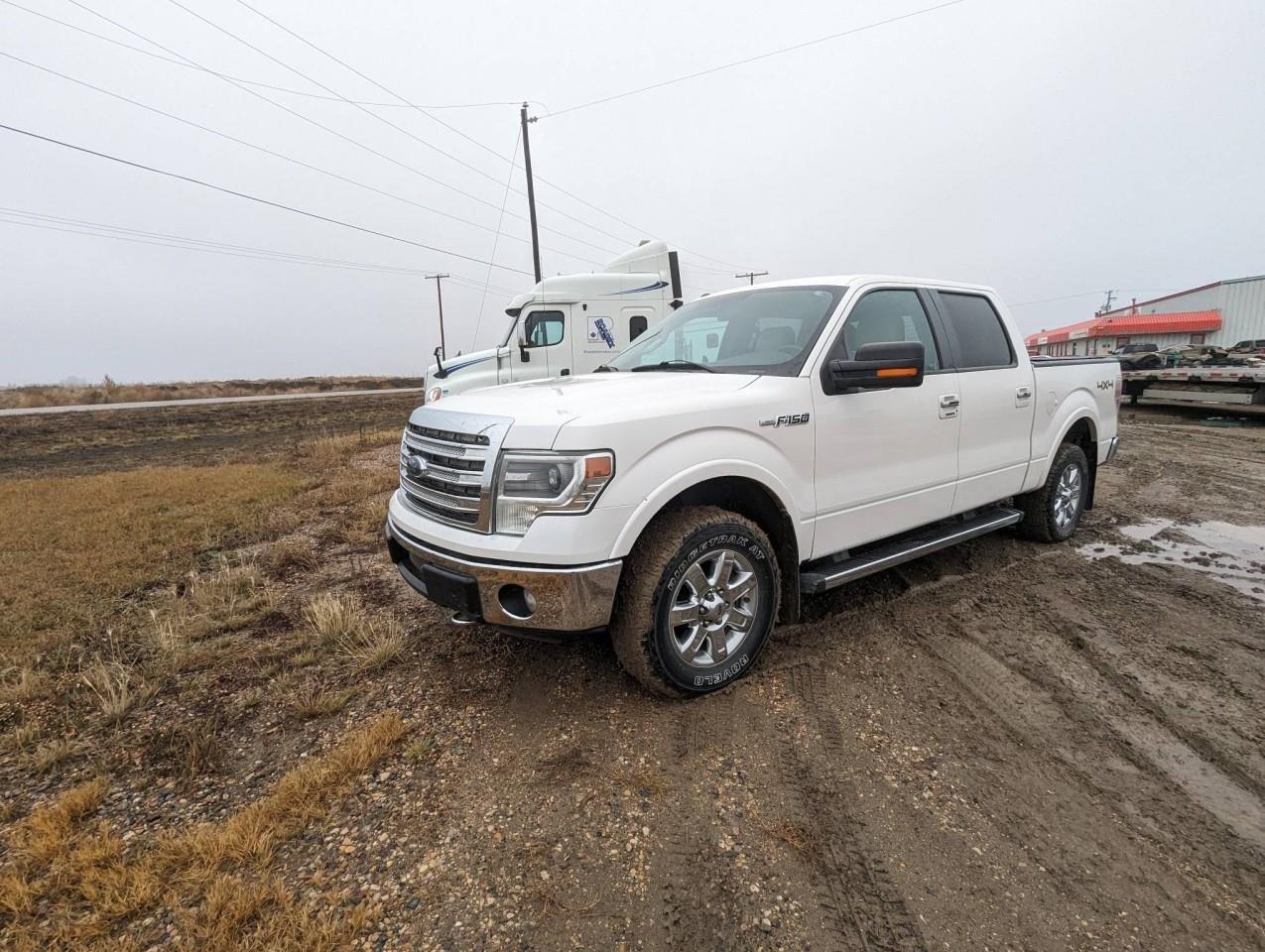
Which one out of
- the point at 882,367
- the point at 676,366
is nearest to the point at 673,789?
the point at 882,367

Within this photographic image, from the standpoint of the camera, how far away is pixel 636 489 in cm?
240

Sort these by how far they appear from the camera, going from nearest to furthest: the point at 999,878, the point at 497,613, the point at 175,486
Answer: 1. the point at 999,878
2. the point at 497,613
3. the point at 175,486

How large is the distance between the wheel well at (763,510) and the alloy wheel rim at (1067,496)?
297 cm

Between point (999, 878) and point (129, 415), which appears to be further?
point (129, 415)

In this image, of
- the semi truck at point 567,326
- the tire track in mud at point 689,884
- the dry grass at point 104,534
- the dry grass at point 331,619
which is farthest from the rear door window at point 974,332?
the semi truck at point 567,326

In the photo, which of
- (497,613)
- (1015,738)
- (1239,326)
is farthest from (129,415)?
(1239,326)

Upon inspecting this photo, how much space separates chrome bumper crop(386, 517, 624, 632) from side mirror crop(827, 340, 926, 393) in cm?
144

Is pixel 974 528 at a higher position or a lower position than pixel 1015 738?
higher

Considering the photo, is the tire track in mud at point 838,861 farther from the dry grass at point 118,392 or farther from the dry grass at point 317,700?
the dry grass at point 118,392

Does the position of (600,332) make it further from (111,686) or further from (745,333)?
(111,686)

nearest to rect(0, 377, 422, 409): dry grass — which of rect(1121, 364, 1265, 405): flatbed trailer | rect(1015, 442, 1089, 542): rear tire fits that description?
rect(1015, 442, 1089, 542): rear tire

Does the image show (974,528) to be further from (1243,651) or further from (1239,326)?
(1239,326)

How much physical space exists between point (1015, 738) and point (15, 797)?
385 cm

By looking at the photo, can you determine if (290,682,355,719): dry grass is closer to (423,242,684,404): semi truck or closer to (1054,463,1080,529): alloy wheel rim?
(1054,463,1080,529): alloy wheel rim
